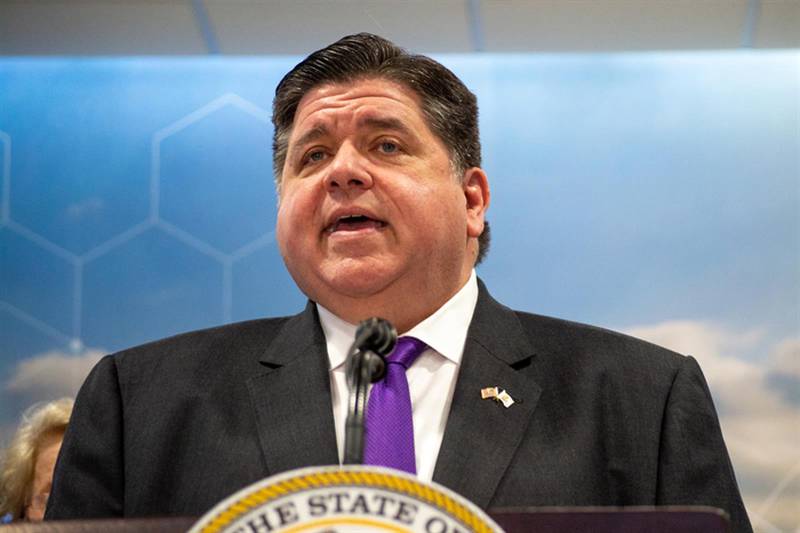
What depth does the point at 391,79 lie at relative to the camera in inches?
81.0

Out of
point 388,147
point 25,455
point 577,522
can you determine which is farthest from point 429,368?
point 25,455

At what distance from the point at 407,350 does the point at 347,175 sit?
289 mm

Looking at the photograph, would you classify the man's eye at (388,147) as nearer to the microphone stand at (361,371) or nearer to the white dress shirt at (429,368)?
the white dress shirt at (429,368)

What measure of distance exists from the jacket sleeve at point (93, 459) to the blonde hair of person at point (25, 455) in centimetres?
153

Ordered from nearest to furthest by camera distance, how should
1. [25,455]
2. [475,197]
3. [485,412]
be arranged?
[485,412] < [475,197] < [25,455]

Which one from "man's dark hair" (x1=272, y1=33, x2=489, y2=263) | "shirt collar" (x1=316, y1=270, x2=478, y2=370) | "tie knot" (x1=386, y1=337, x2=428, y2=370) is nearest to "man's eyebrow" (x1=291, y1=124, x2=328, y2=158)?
"man's dark hair" (x1=272, y1=33, x2=489, y2=263)

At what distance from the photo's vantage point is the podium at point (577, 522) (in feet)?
3.64

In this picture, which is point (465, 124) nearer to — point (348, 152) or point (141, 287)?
point (348, 152)

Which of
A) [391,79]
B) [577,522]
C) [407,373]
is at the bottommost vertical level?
[577,522]

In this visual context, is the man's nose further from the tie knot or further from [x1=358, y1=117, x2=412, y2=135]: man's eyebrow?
the tie knot

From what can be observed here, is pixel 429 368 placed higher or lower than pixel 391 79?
lower

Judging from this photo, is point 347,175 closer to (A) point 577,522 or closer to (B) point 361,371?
(B) point 361,371

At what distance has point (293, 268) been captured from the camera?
197 cm

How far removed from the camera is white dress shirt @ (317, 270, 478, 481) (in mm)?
1762
